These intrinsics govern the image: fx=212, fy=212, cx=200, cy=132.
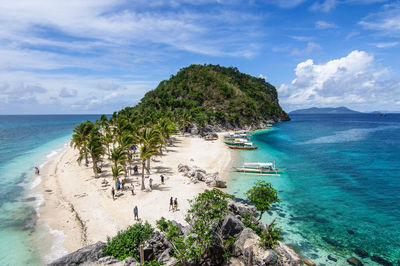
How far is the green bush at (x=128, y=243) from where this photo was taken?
13828 millimetres

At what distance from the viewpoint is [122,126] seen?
45.1m

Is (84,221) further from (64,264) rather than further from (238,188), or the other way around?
(238,188)

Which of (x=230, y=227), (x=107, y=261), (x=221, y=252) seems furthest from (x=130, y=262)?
(x=230, y=227)

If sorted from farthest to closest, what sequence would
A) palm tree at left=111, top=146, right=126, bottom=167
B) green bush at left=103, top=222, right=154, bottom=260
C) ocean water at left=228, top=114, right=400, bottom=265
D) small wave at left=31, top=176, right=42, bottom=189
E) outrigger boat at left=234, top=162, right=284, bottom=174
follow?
A: outrigger boat at left=234, top=162, right=284, bottom=174, small wave at left=31, top=176, right=42, bottom=189, palm tree at left=111, top=146, right=126, bottom=167, ocean water at left=228, top=114, right=400, bottom=265, green bush at left=103, top=222, right=154, bottom=260

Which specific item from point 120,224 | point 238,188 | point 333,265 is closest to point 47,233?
point 120,224

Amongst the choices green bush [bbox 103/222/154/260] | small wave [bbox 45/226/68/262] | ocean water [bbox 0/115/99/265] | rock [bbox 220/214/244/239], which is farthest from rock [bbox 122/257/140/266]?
ocean water [bbox 0/115/99/265]

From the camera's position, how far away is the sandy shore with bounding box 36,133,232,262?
20094 millimetres

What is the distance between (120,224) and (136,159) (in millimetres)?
26082

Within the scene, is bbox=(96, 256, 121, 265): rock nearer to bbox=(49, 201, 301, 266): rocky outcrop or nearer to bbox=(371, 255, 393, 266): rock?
bbox=(49, 201, 301, 266): rocky outcrop

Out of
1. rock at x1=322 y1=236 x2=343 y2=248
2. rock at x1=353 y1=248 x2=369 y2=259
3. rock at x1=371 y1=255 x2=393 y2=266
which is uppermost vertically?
rock at x1=322 y1=236 x2=343 y2=248

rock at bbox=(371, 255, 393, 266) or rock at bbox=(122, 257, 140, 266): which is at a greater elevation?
rock at bbox=(122, 257, 140, 266)

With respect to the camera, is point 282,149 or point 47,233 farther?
point 282,149

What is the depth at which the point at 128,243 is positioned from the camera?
14234 millimetres

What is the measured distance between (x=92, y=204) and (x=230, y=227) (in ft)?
61.2
